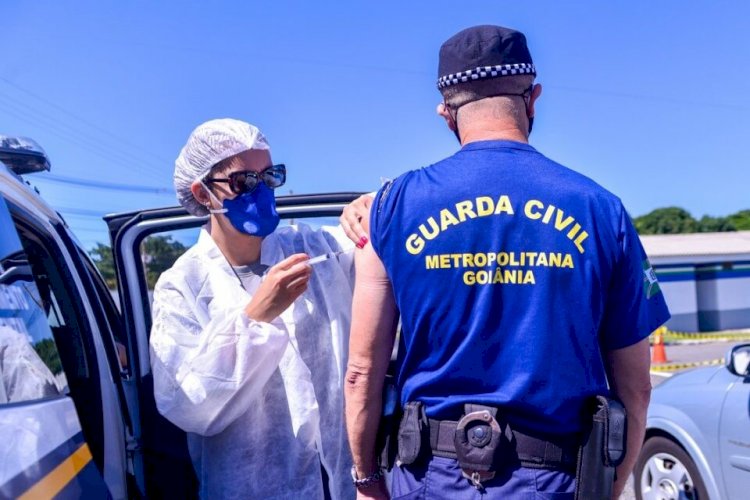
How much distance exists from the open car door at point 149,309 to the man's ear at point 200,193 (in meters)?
0.25

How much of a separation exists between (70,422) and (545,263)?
1.24 m

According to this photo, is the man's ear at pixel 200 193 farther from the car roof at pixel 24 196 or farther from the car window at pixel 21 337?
the car window at pixel 21 337

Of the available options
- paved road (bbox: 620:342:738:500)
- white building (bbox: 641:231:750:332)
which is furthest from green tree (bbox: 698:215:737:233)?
paved road (bbox: 620:342:738:500)

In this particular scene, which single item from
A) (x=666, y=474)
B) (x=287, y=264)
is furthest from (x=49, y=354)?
(x=666, y=474)

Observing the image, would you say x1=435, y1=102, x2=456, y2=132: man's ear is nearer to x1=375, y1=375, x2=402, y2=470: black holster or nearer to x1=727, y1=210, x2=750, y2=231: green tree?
x1=375, y1=375, x2=402, y2=470: black holster

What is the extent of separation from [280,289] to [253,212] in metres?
0.39

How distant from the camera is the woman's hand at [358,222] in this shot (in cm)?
237

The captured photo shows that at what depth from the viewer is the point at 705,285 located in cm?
2861

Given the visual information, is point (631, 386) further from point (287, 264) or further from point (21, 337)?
point (21, 337)

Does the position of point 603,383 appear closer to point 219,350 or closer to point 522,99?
point 522,99

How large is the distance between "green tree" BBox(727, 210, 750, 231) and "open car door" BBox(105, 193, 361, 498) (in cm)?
6451

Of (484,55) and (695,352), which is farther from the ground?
(484,55)

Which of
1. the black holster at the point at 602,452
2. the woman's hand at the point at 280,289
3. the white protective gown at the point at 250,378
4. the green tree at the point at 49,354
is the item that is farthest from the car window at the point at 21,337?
the black holster at the point at 602,452

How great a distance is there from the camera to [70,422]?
2076mm
